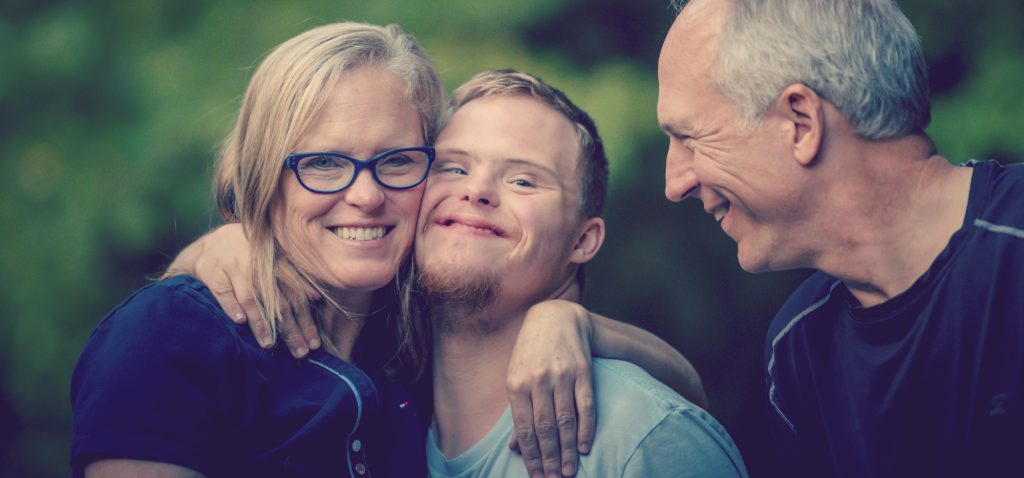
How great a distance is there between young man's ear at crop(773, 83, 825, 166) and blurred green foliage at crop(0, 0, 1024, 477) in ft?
3.98

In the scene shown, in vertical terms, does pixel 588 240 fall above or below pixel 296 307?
above

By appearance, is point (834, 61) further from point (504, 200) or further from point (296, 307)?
point (296, 307)

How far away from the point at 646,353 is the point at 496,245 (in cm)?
43

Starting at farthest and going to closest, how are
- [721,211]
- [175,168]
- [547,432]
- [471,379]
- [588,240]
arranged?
[175,168] → [588,240] → [471,379] → [721,211] → [547,432]

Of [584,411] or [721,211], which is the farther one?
[721,211]

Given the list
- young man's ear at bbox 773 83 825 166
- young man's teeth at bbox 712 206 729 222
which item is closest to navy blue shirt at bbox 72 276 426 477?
young man's teeth at bbox 712 206 729 222

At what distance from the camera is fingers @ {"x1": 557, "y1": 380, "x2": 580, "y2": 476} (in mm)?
1983

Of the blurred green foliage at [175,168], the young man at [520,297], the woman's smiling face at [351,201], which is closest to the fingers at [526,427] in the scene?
the young man at [520,297]

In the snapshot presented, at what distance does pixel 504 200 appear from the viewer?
7.55 feet

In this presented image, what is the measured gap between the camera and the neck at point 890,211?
188 cm

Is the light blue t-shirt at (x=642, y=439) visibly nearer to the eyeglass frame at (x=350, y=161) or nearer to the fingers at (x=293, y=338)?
the fingers at (x=293, y=338)

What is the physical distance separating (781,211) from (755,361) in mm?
1381

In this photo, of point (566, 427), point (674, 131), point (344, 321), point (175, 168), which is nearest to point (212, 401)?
point (344, 321)

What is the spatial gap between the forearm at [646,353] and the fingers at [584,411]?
19 centimetres
